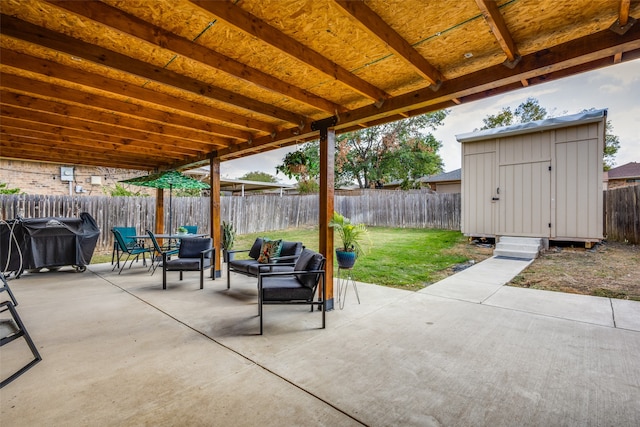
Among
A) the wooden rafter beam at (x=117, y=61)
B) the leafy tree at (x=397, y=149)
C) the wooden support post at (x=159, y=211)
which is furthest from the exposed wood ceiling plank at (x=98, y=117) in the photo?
the leafy tree at (x=397, y=149)

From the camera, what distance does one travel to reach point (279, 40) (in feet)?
7.49

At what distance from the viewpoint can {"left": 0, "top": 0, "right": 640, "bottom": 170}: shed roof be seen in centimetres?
202

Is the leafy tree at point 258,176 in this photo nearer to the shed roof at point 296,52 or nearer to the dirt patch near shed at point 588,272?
the dirt patch near shed at point 588,272

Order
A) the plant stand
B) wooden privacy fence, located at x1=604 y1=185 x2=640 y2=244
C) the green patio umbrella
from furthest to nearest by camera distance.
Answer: wooden privacy fence, located at x1=604 y1=185 x2=640 y2=244 → the green patio umbrella → the plant stand

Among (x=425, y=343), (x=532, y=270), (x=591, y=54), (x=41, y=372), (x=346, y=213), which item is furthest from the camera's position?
(x=346, y=213)

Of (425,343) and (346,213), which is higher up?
(346,213)

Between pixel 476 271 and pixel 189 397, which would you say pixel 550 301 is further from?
pixel 189 397

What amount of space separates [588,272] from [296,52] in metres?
6.19

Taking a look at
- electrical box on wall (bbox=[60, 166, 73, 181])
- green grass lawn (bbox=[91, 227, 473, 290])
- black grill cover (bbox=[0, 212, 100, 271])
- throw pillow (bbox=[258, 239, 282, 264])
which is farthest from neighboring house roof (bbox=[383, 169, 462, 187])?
electrical box on wall (bbox=[60, 166, 73, 181])

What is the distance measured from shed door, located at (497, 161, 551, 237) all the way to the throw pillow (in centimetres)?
613

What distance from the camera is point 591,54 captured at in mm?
2203

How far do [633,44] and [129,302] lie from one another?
574 centimetres

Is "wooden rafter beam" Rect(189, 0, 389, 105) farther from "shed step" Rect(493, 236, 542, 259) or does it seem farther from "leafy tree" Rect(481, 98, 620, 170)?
"leafy tree" Rect(481, 98, 620, 170)

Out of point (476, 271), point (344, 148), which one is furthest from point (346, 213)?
point (476, 271)
